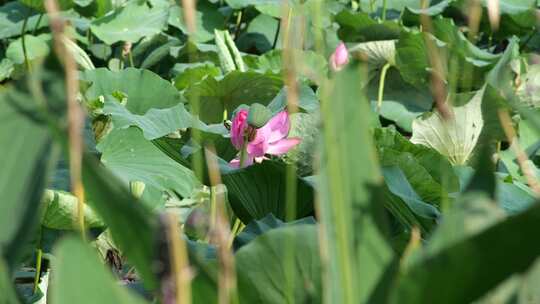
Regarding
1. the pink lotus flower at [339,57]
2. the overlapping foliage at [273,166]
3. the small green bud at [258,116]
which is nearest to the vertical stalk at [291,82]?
the overlapping foliage at [273,166]

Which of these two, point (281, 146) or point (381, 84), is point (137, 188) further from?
point (381, 84)

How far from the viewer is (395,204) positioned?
1010 mm

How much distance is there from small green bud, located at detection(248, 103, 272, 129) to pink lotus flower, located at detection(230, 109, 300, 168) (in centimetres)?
2

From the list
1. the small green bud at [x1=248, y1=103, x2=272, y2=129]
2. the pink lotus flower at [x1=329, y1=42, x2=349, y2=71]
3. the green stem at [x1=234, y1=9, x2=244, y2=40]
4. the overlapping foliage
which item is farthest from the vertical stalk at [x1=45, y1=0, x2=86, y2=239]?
the green stem at [x1=234, y1=9, x2=244, y2=40]

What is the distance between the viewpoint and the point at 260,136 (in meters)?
1.30

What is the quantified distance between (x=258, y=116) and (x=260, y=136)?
0.10 ft

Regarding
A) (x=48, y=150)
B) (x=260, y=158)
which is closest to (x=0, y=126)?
(x=48, y=150)

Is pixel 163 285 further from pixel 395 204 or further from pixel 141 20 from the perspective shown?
pixel 141 20

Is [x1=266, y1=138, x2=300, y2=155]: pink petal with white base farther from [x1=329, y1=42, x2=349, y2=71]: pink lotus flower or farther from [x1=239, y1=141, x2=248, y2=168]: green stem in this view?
[x1=329, y1=42, x2=349, y2=71]: pink lotus flower

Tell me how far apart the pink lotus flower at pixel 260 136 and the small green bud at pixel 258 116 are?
2cm

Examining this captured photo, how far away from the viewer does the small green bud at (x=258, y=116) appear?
127 centimetres

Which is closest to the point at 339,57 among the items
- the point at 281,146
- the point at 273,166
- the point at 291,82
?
the point at 281,146

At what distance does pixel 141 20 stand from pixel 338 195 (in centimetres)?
219

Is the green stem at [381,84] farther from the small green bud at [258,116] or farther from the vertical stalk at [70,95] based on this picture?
the vertical stalk at [70,95]
